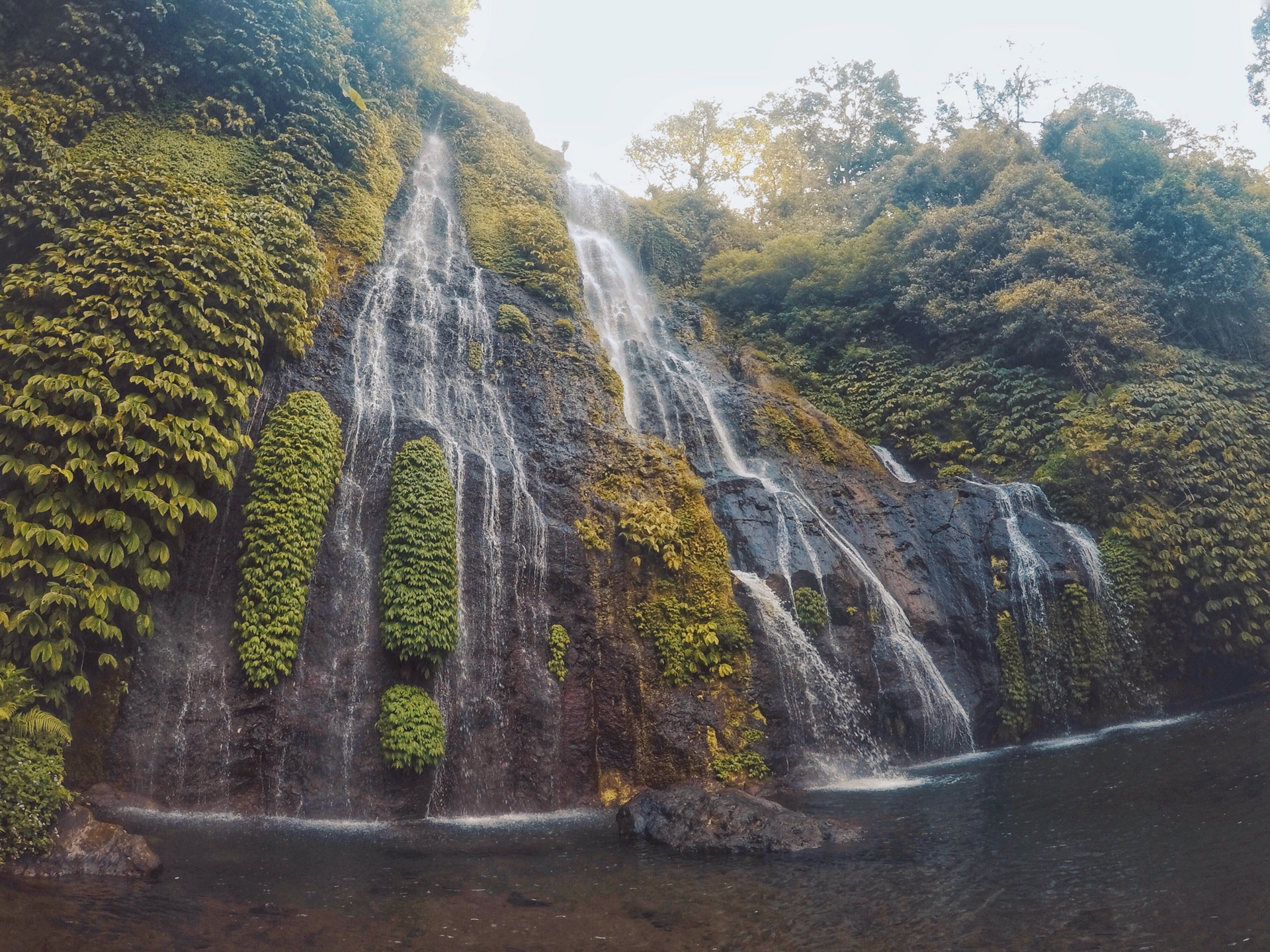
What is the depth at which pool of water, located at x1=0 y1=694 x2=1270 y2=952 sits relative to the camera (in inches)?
225

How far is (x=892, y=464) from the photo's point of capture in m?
21.0

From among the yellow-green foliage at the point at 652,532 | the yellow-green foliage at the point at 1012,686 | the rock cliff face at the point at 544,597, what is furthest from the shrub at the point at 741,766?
the yellow-green foliage at the point at 1012,686

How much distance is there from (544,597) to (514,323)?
27.4ft

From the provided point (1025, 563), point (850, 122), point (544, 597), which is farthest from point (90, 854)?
point (850, 122)

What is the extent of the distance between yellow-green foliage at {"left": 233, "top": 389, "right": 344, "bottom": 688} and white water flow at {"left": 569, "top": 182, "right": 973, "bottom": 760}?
8130mm

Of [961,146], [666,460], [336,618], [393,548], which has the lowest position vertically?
[336,618]

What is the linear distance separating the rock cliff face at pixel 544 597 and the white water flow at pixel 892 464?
1397mm

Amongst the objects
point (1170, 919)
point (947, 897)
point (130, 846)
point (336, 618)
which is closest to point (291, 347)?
point (336, 618)

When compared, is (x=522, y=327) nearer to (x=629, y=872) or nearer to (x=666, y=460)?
(x=666, y=460)

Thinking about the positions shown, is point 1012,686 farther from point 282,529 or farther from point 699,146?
point 699,146

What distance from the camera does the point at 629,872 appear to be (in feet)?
25.7

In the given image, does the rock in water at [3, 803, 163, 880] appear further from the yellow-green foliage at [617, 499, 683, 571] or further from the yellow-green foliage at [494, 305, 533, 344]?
the yellow-green foliage at [494, 305, 533, 344]

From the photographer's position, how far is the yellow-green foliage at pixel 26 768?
7.01 m

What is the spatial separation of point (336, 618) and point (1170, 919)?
35.3ft
